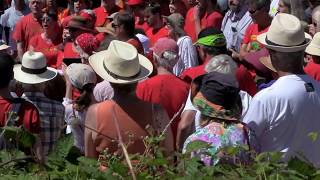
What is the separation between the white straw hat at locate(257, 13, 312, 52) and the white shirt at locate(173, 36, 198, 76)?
4051 millimetres

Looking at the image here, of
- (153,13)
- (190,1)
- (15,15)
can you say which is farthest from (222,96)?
(15,15)

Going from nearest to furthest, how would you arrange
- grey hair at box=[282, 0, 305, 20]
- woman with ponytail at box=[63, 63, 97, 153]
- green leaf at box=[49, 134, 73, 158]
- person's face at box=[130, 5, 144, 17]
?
A: green leaf at box=[49, 134, 73, 158]
woman with ponytail at box=[63, 63, 97, 153]
grey hair at box=[282, 0, 305, 20]
person's face at box=[130, 5, 144, 17]

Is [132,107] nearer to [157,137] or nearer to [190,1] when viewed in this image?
[157,137]

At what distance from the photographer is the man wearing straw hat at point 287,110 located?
4734 millimetres

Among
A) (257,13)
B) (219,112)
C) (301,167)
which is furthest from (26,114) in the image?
(257,13)

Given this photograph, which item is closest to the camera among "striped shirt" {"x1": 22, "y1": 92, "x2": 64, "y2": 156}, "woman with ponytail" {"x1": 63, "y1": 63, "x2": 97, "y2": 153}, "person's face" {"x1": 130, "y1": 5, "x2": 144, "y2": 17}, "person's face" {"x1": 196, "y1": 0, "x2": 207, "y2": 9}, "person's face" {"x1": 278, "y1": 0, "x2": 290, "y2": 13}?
"striped shirt" {"x1": 22, "y1": 92, "x2": 64, "y2": 156}

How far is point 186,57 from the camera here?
30.7 ft

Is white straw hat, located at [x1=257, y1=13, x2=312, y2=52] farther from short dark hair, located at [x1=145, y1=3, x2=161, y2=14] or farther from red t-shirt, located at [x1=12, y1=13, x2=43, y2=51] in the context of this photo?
red t-shirt, located at [x1=12, y1=13, x2=43, y2=51]

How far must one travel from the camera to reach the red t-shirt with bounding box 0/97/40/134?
525cm

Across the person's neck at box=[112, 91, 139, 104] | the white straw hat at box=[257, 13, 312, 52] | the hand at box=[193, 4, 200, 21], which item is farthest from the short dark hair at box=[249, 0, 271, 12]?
the person's neck at box=[112, 91, 139, 104]

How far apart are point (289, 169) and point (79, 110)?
3743mm

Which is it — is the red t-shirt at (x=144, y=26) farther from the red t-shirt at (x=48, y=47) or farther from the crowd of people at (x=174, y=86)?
the red t-shirt at (x=48, y=47)

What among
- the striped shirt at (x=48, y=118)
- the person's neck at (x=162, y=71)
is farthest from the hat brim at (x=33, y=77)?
the person's neck at (x=162, y=71)

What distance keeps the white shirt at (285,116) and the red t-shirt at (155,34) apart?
5444 mm
